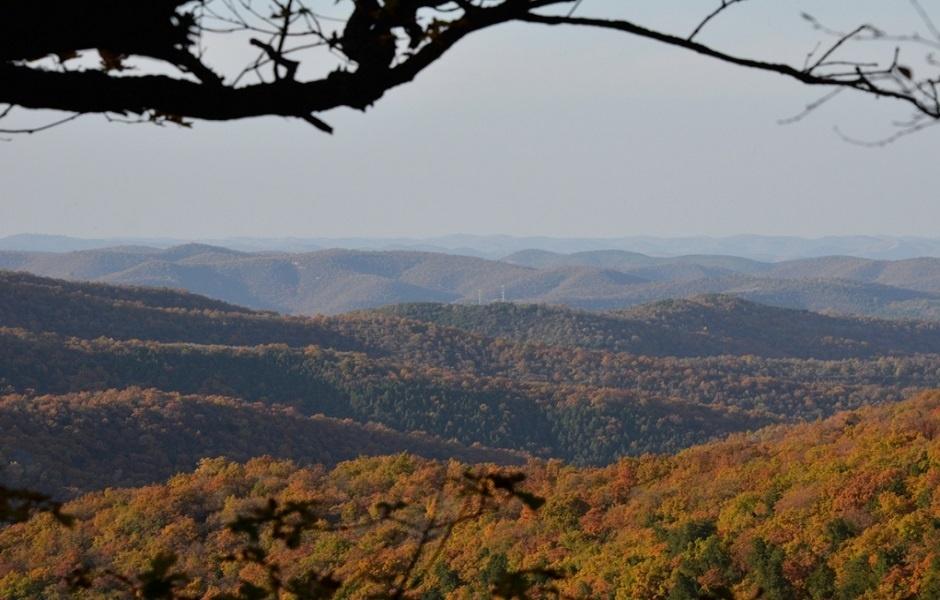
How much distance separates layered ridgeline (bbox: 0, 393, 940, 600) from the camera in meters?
15.0

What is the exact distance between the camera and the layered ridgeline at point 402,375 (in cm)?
9169

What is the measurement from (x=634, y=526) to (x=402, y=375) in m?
82.9

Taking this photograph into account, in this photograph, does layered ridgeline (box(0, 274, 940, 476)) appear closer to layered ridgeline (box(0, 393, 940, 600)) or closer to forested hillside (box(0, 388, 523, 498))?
forested hillside (box(0, 388, 523, 498))

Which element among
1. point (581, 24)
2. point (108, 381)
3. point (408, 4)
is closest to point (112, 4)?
point (408, 4)

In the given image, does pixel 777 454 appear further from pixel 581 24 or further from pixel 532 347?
pixel 532 347

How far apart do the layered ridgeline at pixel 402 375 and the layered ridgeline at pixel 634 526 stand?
34.7 metres

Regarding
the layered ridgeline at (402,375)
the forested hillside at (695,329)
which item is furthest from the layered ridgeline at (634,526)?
the forested hillside at (695,329)

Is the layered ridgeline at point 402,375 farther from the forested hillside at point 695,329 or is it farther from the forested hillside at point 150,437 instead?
the forested hillside at point 695,329

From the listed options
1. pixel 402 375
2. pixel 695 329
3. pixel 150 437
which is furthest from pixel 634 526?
pixel 695 329

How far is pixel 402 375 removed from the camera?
338 ft

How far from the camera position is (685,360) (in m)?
134

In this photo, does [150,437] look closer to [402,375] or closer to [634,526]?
[402,375]

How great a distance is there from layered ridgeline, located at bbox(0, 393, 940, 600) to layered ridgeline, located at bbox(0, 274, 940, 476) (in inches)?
1365

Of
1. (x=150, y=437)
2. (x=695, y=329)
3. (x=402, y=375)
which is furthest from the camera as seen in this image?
(x=695, y=329)
